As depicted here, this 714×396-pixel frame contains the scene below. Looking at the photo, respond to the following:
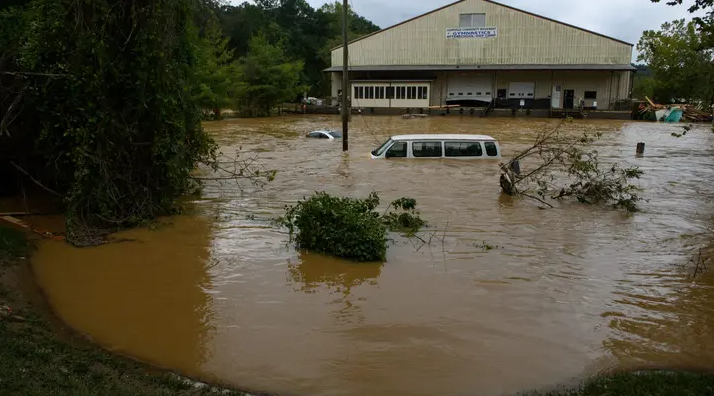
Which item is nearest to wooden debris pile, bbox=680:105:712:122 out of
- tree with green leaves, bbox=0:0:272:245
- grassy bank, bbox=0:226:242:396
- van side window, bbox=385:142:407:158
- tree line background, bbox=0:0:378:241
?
van side window, bbox=385:142:407:158

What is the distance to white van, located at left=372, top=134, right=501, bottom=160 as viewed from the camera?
1892cm

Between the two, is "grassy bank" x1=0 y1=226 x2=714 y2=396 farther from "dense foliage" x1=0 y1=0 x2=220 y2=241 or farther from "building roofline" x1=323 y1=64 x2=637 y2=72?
"building roofline" x1=323 y1=64 x2=637 y2=72

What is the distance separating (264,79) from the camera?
56000 mm

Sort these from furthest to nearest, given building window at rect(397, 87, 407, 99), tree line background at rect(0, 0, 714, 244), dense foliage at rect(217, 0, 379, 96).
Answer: dense foliage at rect(217, 0, 379, 96) < building window at rect(397, 87, 407, 99) < tree line background at rect(0, 0, 714, 244)

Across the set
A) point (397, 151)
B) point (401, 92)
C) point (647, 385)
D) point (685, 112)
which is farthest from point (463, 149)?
point (401, 92)

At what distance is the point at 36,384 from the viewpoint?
17.0ft

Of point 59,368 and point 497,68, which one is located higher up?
point 497,68

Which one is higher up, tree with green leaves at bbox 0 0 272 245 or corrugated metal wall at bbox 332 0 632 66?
corrugated metal wall at bbox 332 0 632 66

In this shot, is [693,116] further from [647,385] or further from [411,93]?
[647,385]

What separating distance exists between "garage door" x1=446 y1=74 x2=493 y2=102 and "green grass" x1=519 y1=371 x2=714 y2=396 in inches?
2182

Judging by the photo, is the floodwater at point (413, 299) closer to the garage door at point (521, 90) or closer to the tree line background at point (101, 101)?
the tree line background at point (101, 101)

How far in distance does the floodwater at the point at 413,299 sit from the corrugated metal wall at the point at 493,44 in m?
43.6

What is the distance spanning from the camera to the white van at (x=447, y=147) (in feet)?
62.1

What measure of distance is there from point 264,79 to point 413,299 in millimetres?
49907
